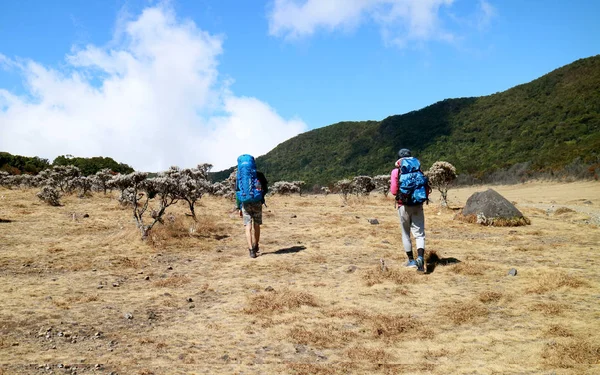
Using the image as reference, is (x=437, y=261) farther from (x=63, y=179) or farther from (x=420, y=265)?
(x=63, y=179)

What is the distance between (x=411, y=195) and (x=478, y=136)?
72699 millimetres

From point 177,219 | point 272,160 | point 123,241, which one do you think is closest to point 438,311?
point 123,241

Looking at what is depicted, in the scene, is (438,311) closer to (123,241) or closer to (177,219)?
(123,241)

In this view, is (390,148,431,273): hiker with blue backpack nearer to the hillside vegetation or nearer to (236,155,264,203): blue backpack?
(236,155,264,203): blue backpack

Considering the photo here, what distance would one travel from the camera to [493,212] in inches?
579

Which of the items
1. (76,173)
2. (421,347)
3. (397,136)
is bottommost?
(421,347)

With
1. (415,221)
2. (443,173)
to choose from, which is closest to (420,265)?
(415,221)

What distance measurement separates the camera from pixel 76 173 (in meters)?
35.4

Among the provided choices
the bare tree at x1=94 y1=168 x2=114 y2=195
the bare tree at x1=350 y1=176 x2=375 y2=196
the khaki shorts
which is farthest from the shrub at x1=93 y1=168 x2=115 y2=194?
the khaki shorts

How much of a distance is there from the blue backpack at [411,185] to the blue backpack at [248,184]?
3400 mm

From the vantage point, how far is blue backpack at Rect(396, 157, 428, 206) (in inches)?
303

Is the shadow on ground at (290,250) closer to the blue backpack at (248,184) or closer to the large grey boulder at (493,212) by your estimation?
the blue backpack at (248,184)

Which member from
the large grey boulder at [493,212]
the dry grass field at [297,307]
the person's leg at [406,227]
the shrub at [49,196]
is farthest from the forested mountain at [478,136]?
the shrub at [49,196]

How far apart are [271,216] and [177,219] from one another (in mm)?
5206
